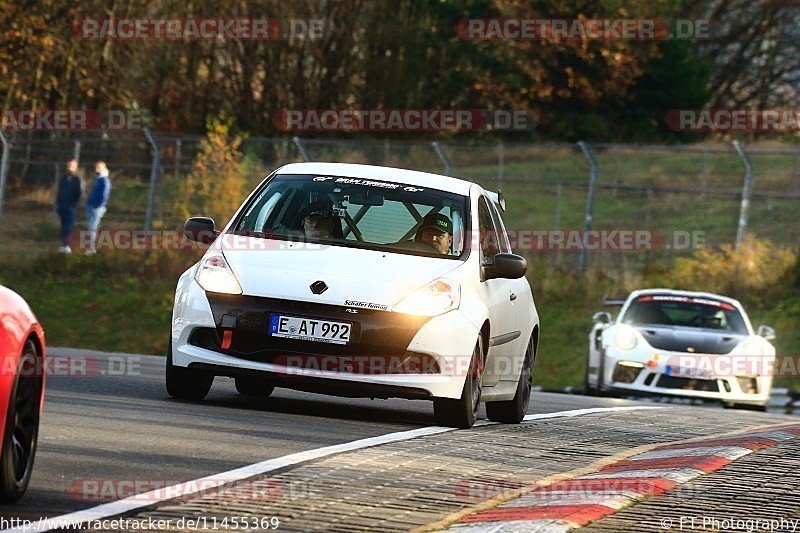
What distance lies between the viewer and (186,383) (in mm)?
11805

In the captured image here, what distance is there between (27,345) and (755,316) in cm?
2148

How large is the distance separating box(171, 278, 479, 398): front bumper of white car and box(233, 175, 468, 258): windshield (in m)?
0.85

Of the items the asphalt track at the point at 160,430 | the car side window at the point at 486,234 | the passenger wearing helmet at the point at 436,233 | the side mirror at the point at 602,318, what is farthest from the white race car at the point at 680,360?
the passenger wearing helmet at the point at 436,233

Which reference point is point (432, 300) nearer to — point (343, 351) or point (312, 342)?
point (343, 351)

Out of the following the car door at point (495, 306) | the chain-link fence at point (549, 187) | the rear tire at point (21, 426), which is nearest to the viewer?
the rear tire at point (21, 426)

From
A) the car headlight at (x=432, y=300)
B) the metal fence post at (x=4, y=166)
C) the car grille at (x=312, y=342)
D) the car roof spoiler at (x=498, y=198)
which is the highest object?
the metal fence post at (x=4, y=166)

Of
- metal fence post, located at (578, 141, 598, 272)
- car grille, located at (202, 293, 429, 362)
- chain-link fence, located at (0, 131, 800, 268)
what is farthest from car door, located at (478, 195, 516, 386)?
metal fence post, located at (578, 141, 598, 272)

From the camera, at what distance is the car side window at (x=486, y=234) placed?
12.5m

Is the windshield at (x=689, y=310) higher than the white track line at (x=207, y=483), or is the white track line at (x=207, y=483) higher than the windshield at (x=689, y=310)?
the windshield at (x=689, y=310)

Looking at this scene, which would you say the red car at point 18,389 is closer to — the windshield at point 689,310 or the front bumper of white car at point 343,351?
the front bumper of white car at point 343,351

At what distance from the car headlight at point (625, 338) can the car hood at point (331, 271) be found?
27.7 feet

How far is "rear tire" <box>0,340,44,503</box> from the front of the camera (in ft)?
22.5

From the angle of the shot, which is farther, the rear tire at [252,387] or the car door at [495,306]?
the rear tire at [252,387]

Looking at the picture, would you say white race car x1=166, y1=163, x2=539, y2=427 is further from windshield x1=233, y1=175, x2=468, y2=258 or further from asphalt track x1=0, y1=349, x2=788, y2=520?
asphalt track x1=0, y1=349, x2=788, y2=520
